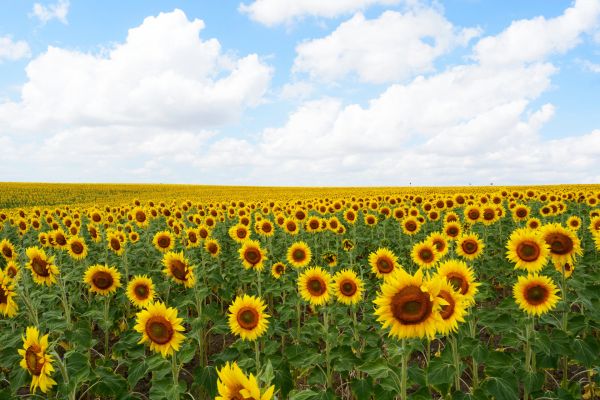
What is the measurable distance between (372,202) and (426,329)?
1337cm

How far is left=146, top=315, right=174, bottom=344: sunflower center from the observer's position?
15.0ft

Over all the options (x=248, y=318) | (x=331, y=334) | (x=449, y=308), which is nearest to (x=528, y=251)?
(x=449, y=308)

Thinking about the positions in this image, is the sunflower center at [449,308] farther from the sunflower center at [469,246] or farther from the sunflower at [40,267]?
the sunflower at [40,267]

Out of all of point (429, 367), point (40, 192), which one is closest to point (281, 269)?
point (429, 367)

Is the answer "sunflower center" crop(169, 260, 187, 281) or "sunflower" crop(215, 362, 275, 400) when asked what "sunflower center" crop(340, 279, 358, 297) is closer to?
"sunflower center" crop(169, 260, 187, 281)

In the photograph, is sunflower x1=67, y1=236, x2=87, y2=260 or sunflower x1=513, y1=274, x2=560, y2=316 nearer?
sunflower x1=513, y1=274, x2=560, y2=316

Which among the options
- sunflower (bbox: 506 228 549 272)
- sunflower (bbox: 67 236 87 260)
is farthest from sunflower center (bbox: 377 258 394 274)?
sunflower (bbox: 67 236 87 260)

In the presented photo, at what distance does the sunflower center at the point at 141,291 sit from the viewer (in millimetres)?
6144

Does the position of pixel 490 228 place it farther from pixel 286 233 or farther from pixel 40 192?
pixel 40 192

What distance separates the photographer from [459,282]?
477 centimetres

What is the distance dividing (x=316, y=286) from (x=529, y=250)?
3.01 metres

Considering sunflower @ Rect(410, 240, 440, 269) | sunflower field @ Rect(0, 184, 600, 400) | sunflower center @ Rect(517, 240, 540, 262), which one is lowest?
sunflower field @ Rect(0, 184, 600, 400)

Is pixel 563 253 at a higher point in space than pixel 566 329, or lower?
higher

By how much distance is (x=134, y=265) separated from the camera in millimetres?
10234
